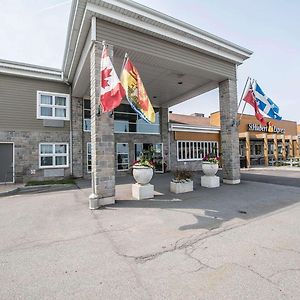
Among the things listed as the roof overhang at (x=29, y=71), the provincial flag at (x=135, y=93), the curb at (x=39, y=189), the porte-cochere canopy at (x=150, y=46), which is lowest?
the curb at (x=39, y=189)

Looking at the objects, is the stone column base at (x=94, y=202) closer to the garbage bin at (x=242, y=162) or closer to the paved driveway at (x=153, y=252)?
the paved driveway at (x=153, y=252)

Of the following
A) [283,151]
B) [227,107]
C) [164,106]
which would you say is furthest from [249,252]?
[283,151]

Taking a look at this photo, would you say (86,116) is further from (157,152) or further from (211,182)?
(211,182)

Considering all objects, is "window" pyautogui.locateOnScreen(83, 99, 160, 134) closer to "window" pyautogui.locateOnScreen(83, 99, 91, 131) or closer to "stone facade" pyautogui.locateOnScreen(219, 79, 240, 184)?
"window" pyautogui.locateOnScreen(83, 99, 91, 131)

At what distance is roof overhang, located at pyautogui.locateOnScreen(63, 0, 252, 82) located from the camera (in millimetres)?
6828

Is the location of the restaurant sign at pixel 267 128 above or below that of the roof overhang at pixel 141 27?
below

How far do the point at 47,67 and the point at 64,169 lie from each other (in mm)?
6532

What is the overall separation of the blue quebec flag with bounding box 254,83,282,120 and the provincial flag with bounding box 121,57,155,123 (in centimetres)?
680

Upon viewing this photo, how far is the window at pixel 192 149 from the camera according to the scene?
18.8m

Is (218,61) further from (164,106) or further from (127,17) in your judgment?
(164,106)

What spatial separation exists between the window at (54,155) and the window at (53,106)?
1817 millimetres

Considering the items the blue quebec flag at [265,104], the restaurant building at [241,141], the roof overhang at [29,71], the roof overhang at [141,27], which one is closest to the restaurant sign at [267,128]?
the restaurant building at [241,141]

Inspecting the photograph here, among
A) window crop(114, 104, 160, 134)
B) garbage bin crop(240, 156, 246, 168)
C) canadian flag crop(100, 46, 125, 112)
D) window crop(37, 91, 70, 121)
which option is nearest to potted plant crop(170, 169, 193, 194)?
canadian flag crop(100, 46, 125, 112)

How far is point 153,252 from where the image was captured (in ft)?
11.9
